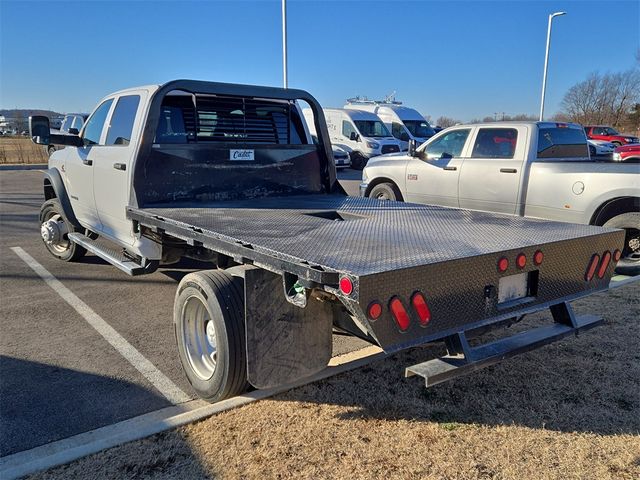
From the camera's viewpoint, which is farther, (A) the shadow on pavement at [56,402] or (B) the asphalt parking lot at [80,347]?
(B) the asphalt parking lot at [80,347]

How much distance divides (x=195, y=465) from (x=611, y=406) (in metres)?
2.65

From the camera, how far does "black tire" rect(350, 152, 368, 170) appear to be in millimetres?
22172

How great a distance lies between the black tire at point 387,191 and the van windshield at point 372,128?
13.4m

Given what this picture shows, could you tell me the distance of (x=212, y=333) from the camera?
11.3 ft

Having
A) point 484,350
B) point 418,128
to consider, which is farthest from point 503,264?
point 418,128

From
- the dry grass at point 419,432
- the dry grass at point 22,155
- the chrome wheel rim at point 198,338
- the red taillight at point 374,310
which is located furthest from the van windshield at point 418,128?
the red taillight at point 374,310

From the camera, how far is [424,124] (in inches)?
1030

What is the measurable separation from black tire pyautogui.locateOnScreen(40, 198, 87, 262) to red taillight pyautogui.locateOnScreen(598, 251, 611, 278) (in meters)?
5.88

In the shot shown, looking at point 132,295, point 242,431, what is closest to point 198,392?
point 242,431

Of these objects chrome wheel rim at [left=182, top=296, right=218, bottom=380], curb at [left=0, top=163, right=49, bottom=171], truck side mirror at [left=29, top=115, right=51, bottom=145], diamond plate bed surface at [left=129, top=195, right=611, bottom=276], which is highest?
truck side mirror at [left=29, top=115, right=51, bottom=145]

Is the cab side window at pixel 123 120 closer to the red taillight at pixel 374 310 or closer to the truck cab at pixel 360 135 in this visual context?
the red taillight at pixel 374 310

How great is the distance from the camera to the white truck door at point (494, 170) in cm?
711

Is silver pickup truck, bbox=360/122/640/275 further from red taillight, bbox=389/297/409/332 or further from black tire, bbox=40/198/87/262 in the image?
black tire, bbox=40/198/87/262

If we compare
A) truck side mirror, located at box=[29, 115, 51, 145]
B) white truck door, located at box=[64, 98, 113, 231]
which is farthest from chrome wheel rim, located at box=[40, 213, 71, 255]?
truck side mirror, located at box=[29, 115, 51, 145]
